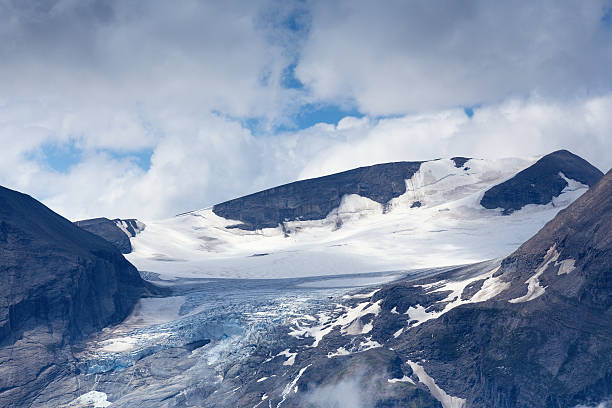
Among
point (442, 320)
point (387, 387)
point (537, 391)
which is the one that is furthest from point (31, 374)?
point (537, 391)

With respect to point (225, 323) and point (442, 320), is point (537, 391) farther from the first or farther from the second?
point (225, 323)

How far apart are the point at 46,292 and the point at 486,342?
80095mm

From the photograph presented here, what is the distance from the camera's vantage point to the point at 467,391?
99.2 m

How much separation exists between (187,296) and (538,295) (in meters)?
84.5

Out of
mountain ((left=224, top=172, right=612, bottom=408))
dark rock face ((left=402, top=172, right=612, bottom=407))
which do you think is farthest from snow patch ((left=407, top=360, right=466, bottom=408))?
dark rock face ((left=402, top=172, right=612, bottom=407))

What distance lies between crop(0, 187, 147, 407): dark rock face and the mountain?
35377 millimetres

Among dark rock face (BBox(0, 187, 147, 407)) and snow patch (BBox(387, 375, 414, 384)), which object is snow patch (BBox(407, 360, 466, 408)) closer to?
snow patch (BBox(387, 375, 414, 384))

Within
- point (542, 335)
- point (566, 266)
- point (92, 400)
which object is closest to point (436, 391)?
point (542, 335)

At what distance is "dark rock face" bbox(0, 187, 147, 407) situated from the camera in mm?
121125

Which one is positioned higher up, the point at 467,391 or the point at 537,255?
the point at 537,255

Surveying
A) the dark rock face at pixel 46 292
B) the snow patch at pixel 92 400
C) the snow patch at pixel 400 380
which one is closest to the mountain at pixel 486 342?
the snow patch at pixel 400 380

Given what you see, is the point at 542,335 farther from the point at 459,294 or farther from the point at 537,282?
the point at 459,294

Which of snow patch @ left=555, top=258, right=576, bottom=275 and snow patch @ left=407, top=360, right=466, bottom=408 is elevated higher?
snow patch @ left=555, top=258, right=576, bottom=275

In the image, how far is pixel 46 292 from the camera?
138m
